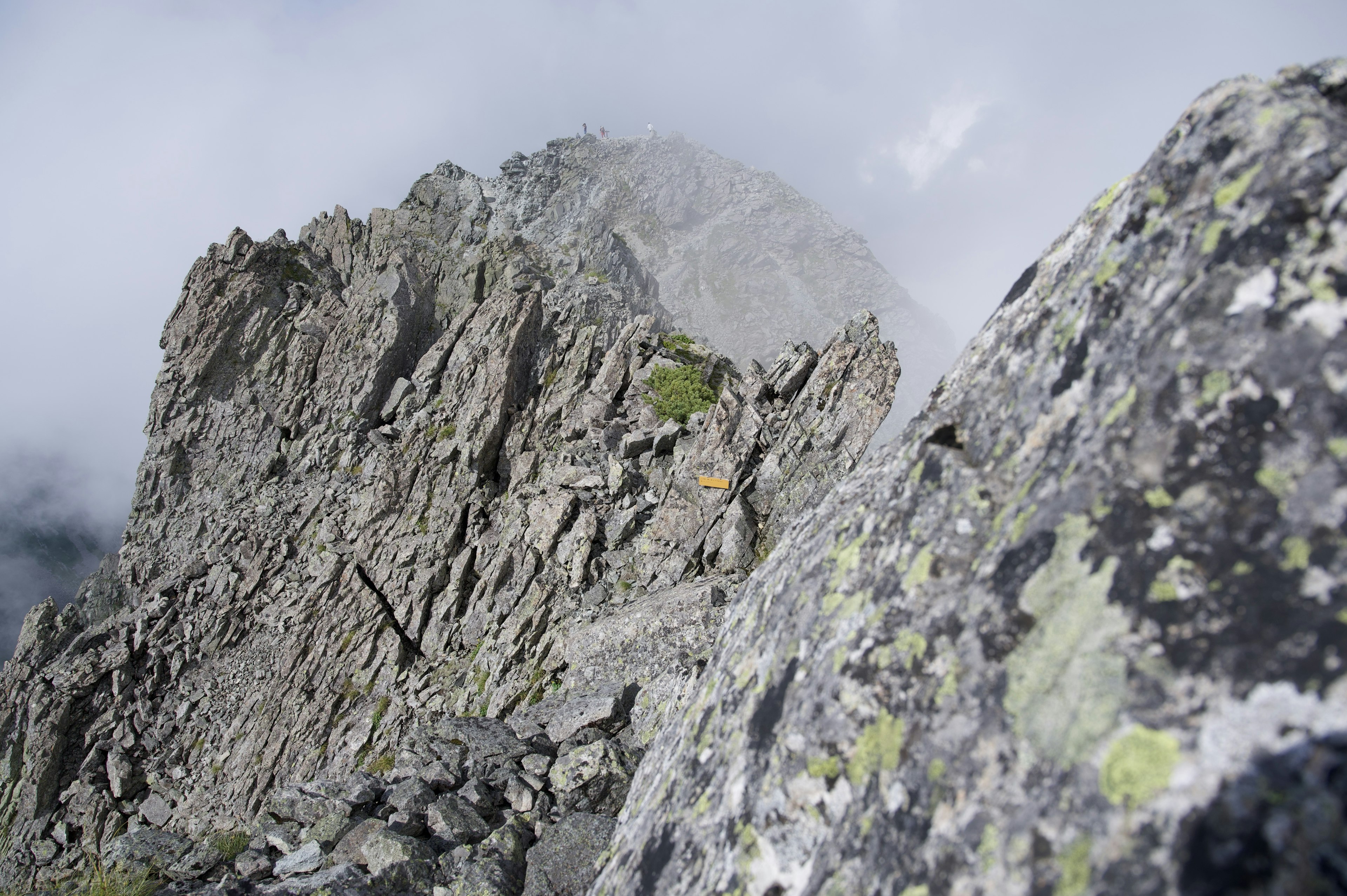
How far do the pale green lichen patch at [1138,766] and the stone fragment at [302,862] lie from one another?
9299 millimetres

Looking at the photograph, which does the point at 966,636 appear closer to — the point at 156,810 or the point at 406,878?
the point at 406,878

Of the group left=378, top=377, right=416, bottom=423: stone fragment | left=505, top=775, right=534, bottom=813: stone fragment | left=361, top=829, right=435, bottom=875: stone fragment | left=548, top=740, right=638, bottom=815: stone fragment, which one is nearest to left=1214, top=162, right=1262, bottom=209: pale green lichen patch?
left=548, top=740, right=638, bottom=815: stone fragment

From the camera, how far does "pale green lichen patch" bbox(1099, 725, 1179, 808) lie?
6.52 ft

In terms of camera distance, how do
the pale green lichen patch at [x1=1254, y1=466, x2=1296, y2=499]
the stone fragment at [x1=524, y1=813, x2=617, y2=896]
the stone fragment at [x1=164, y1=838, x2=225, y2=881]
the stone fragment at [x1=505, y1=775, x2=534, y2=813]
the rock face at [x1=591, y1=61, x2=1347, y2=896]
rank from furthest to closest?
1. the stone fragment at [x1=505, y1=775, x2=534, y2=813]
2. the stone fragment at [x1=164, y1=838, x2=225, y2=881]
3. the stone fragment at [x1=524, y1=813, x2=617, y2=896]
4. the pale green lichen patch at [x1=1254, y1=466, x2=1296, y2=499]
5. the rock face at [x1=591, y1=61, x2=1347, y2=896]

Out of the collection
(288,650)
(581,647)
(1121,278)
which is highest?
(1121,278)

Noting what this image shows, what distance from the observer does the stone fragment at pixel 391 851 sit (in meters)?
7.27

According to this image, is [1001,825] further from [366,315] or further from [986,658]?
[366,315]

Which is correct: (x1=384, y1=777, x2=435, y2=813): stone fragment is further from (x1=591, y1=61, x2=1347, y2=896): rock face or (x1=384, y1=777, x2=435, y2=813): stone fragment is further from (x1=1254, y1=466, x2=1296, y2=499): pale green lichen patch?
(x1=1254, y1=466, x2=1296, y2=499): pale green lichen patch

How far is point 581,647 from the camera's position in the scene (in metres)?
15.1

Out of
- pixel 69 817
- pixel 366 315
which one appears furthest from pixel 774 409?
pixel 69 817

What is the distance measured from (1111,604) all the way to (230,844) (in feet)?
38.3

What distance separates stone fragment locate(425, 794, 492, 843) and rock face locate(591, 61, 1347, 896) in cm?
492

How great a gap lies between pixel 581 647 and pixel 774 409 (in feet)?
36.3

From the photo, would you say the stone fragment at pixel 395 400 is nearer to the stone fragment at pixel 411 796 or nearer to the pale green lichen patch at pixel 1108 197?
the stone fragment at pixel 411 796
